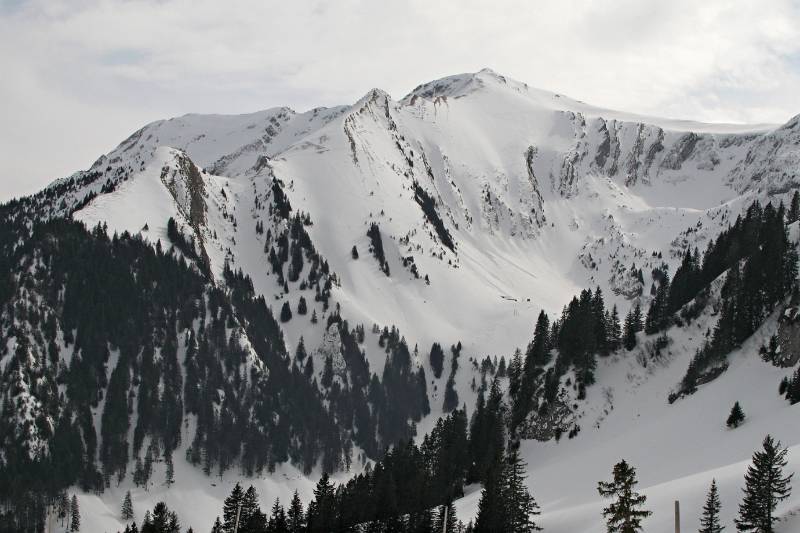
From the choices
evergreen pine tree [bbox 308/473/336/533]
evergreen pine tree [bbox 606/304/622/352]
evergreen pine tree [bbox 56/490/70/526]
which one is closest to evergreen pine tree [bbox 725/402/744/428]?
evergreen pine tree [bbox 606/304/622/352]

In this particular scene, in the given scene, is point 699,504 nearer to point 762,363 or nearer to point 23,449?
point 762,363

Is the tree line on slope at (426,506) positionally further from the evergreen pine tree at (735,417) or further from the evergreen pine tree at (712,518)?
the evergreen pine tree at (735,417)

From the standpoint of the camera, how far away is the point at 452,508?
301 ft

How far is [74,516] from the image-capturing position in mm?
181625

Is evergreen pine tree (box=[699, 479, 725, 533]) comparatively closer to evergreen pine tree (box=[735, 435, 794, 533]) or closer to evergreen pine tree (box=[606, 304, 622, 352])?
evergreen pine tree (box=[735, 435, 794, 533])

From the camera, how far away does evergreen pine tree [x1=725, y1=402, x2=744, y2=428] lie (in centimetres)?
10319

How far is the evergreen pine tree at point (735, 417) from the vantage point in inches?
4063

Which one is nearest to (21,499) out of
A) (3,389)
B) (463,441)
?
(3,389)

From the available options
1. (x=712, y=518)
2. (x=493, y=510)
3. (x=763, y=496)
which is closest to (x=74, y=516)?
(x=493, y=510)

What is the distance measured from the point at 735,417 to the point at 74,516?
143255mm

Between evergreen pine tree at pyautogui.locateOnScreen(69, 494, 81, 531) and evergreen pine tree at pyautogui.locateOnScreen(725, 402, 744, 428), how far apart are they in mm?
140879

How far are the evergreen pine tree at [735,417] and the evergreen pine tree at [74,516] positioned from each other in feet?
462

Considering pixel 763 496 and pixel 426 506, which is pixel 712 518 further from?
pixel 426 506

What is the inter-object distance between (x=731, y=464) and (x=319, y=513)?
160 ft
